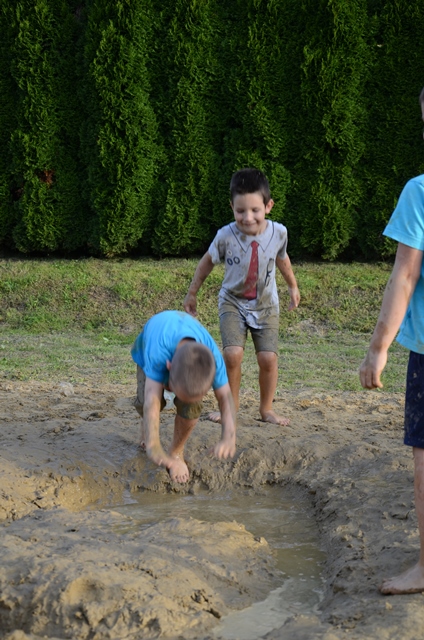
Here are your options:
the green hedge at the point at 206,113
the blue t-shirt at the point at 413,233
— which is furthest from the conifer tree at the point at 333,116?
A: the blue t-shirt at the point at 413,233

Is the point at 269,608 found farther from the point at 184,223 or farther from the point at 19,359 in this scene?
the point at 184,223

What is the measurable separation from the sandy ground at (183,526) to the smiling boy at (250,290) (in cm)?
40

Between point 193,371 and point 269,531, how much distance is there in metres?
1.08

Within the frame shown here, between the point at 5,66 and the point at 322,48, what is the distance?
4.38 m

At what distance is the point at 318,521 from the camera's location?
166 inches

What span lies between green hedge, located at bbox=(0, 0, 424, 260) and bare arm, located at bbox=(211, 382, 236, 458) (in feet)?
21.1

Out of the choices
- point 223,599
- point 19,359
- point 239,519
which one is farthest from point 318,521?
point 19,359

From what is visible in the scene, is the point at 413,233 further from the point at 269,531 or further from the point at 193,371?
the point at 269,531

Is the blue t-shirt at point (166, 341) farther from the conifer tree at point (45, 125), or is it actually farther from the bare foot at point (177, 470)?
the conifer tree at point (45, 125)

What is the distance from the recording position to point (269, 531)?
4148mm

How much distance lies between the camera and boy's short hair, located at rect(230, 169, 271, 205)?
5.33m

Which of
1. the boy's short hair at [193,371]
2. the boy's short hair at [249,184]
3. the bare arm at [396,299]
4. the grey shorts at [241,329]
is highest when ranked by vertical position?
the boy's short hair at [249,184]

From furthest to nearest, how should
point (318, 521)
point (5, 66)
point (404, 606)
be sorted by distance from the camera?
1. point (5, 66)
2. point (318, 521)
3. point (404, 606)

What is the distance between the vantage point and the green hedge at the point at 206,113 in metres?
10.1
